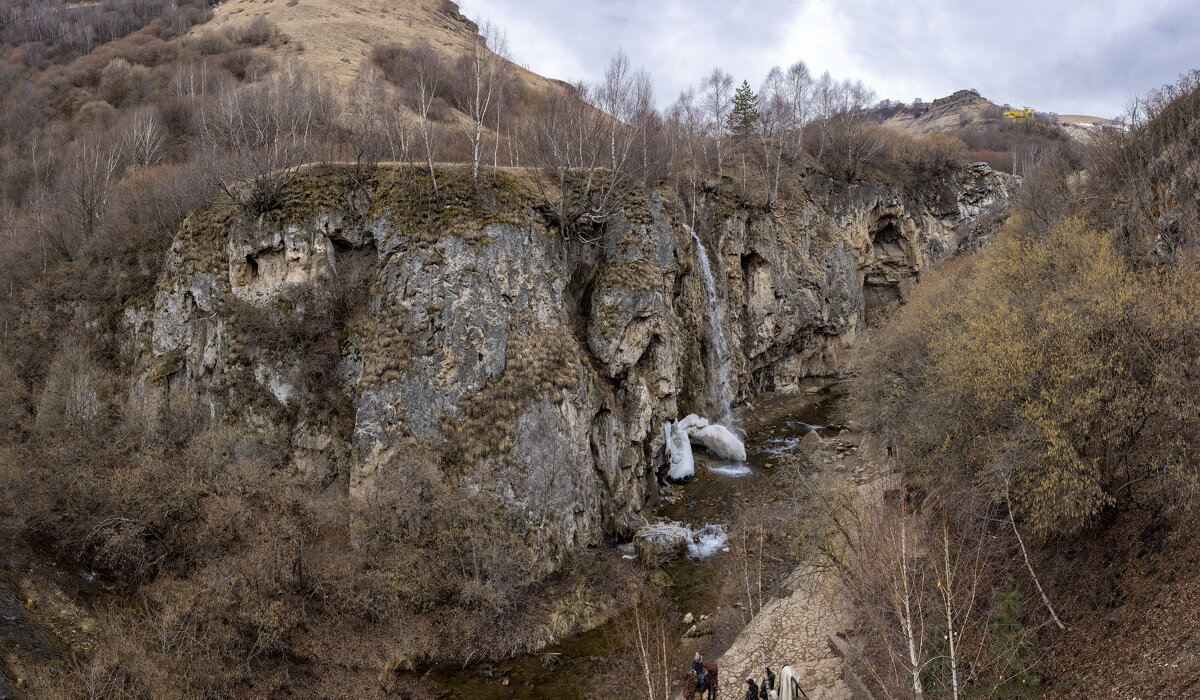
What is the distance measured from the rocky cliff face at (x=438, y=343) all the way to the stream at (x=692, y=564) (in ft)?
8.82

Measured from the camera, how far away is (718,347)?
36.8 m

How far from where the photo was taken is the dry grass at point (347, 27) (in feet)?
173

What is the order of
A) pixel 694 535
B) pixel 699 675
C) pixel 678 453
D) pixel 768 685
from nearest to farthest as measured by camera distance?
pixel 699 675 < pixel 768 685 < pixel 694 535 < pixel 678 453

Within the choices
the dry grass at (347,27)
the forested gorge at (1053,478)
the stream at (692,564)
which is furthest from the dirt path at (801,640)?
the dry grass at (347,27)

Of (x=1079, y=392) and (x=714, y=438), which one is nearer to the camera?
(x=1079, y=392)

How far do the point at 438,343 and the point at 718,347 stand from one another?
63.6 ft

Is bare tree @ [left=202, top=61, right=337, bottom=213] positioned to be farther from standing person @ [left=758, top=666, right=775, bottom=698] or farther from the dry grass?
standing person @ [left=758, top=666, right=775, bottom=698]

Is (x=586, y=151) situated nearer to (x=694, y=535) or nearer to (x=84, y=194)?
(x=694, y=535)

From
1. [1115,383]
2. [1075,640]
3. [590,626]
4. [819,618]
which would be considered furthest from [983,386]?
[590,626]

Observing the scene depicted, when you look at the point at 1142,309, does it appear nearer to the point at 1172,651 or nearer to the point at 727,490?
the point at 1172,651

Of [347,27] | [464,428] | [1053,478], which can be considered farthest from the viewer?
[347,27]

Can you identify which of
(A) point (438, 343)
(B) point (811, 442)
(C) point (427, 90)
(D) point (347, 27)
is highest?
(D) point (347, 27)

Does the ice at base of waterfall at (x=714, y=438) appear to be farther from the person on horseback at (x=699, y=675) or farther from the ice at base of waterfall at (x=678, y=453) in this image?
the person on horseback at (x=699, y=675)

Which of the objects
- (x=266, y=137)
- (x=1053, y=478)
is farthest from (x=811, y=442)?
(x=266, y=137)
